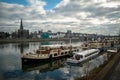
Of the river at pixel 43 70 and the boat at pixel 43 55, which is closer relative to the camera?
the river at pixel 43 70

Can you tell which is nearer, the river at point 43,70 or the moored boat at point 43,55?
the river at point 43,70

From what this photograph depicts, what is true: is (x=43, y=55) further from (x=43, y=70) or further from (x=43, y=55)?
(x=43, y=70)

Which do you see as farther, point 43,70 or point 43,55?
point 43,55

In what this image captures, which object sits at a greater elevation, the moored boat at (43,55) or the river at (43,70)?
the moored boat at (43,55)

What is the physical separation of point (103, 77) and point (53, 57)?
40.5 metres

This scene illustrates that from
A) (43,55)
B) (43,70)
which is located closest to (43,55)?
(43,55)

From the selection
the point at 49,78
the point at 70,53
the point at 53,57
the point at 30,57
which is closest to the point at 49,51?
the point at 53,57

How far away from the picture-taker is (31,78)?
36.9 metres

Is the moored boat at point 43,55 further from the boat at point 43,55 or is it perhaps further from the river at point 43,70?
the river at point 43,70

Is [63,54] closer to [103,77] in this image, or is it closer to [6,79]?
[6,79]

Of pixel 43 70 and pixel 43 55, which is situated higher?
pixel 43 55

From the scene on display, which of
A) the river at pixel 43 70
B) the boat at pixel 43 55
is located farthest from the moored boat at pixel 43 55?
the river at pixel 43 70

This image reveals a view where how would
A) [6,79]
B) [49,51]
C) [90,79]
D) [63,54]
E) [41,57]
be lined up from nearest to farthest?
[90,79], [6,79], [41,57], [49,51], [63,54]

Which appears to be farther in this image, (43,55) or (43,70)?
(43,55)
